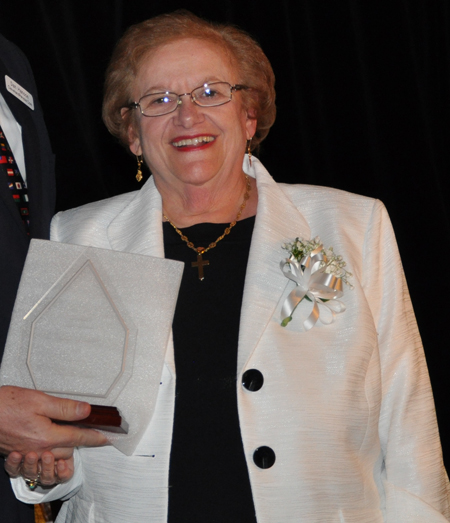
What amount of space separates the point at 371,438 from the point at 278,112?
74.4 inches

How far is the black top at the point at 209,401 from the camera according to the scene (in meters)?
1.69

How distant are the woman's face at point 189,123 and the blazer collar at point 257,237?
122mm

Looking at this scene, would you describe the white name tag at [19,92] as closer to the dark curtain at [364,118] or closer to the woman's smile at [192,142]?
the woman's smile at [192,142]

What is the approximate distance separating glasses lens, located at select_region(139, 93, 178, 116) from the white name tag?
0.38 m

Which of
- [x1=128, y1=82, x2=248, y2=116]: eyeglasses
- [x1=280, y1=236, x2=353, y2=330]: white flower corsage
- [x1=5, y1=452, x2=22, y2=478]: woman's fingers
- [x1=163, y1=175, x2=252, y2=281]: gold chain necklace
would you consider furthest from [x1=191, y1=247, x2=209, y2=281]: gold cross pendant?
[x1=5, y1=452, x2=22, y2=478]: woman's fingers

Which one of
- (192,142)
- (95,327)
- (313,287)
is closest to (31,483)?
(95,327)

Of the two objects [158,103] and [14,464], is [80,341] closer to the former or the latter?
[14,464]

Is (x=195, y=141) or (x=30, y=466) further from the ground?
(x=195, y=141)

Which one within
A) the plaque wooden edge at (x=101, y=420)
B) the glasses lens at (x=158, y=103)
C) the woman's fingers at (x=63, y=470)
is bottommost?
the woman's fingers at (x=63, y=470)

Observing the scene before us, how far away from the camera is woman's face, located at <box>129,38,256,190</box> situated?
2021 millimetres

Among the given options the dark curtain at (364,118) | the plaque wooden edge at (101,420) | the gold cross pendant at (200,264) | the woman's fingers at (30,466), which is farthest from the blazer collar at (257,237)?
the dark curtain at (364,118)

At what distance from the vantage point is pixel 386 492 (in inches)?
71.5

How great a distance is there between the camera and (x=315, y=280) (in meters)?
1.77

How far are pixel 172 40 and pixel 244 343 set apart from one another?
1.01 metres
